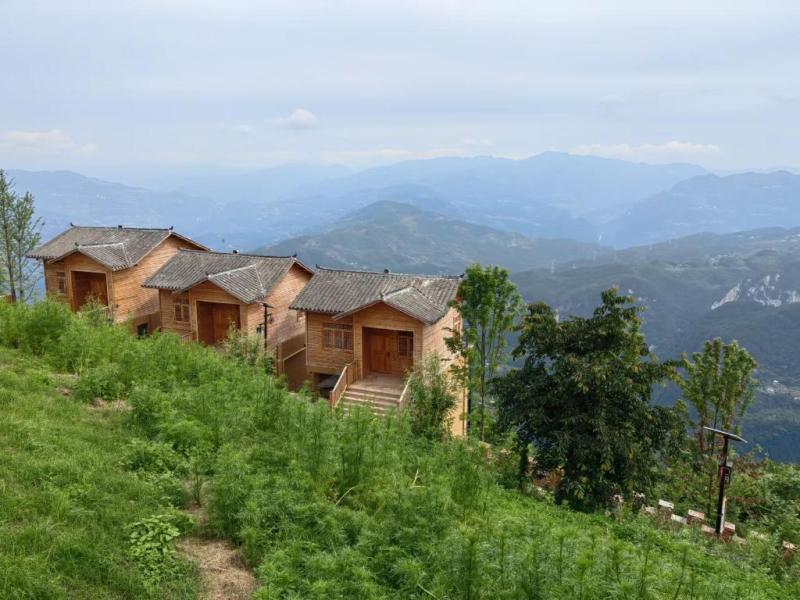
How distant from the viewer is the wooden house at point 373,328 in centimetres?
2070

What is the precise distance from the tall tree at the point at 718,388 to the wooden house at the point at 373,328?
8.07m

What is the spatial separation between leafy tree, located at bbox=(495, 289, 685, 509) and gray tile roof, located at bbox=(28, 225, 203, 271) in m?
20.2

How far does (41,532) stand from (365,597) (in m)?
3.51

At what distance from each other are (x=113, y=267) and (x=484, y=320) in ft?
57.1

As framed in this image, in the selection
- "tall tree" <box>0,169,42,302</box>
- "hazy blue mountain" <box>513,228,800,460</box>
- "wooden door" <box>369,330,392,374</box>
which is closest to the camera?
"wooden door" <box>369,330,392,374</box>

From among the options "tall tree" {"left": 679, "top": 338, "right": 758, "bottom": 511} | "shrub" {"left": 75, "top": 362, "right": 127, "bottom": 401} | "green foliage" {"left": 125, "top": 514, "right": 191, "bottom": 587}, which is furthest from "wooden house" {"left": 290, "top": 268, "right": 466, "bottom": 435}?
"green foliage" {"left": 125, "top": 514, "right": 191, "bottom": 587}

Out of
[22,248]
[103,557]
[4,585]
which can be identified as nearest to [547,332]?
[103,557]

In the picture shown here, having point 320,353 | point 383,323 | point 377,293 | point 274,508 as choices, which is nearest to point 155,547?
point 274,508

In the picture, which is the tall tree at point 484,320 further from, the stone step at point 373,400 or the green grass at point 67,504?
the green grass at point 67,504

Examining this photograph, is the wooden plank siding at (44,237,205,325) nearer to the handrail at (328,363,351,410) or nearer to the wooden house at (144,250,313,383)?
the wooden house at (144,250,313,383)

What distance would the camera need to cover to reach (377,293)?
22031mm

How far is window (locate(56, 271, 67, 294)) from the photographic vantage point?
1093 inches

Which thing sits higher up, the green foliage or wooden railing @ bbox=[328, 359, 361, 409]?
the green foliage

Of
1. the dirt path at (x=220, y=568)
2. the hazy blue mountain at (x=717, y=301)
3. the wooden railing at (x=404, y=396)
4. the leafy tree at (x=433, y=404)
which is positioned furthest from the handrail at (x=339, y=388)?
the hazy blue mountain at (x=717, y=301)
